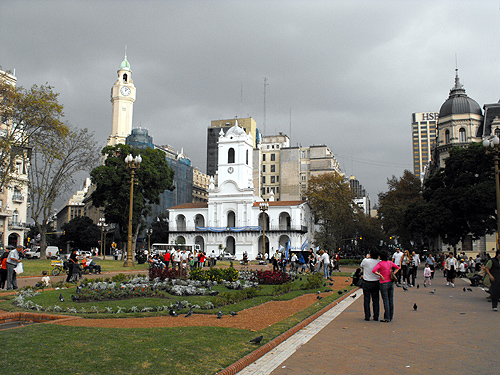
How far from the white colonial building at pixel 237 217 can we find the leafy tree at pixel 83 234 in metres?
18.0

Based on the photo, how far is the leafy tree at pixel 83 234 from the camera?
7719 centimetres

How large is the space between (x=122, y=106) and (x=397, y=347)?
97.3m

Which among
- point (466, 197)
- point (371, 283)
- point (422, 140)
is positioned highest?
point (422, 140)

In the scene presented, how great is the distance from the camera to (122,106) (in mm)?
97062

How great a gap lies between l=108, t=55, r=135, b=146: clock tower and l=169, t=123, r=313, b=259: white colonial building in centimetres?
3477

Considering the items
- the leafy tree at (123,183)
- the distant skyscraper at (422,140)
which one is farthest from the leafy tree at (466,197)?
the distant skyscraper at (422,140)

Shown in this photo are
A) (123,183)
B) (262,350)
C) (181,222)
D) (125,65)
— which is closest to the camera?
(262,350)

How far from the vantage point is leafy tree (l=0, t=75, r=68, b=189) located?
27.9m

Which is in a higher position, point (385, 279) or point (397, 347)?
point (385, 279)

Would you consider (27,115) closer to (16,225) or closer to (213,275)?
(213,275)

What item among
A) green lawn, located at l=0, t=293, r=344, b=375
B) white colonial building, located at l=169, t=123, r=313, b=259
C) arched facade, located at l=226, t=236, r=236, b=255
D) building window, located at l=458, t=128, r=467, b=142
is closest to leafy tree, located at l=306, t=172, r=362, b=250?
white colonial building, located at l=169, t=123, r=313, b=259

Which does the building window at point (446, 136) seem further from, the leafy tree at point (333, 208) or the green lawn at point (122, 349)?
the green lawn at point (122, 349)

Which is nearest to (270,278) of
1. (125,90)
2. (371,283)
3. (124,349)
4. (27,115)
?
Result: (371,283)

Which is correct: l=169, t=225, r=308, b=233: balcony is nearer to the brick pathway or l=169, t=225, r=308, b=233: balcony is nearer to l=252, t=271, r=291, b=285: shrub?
l=252, t=271, r=291, b=285: shrub
